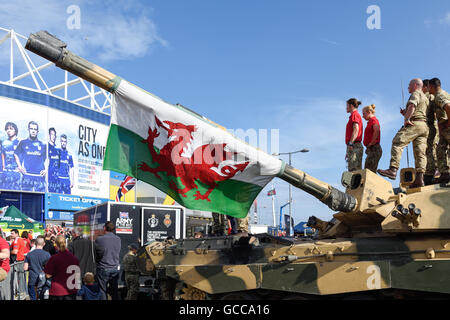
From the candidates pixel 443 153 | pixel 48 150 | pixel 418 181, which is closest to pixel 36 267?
pixel 418 181

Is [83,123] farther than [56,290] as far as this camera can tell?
Yes

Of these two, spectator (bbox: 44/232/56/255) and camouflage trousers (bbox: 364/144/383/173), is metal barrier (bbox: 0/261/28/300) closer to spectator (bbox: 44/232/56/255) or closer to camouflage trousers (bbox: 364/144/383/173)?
spectator (bbox: 44/232/56/255)

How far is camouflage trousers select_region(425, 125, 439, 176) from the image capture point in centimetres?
959

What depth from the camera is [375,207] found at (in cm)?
764

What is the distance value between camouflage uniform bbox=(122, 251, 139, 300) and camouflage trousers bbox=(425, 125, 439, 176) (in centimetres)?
622

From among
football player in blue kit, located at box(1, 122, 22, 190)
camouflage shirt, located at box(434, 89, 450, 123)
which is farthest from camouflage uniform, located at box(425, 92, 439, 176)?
football player in blue kit, located at box(1, 122, 22, 190)

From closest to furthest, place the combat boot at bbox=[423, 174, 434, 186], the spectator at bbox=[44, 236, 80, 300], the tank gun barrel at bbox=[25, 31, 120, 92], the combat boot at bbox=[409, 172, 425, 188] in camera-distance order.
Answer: the tank gun barrel at bbox=[25, 31, 120, 92] → the spectator at bbox=[44, 236, 80, 300] → the combat boot at bbox=[409, 172, 425, 188] → the combat boot at bbox=[423, 174, 434, 186]

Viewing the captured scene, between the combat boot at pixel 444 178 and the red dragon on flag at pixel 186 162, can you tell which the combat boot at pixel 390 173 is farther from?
the red dragon on flag at pixel 186 162

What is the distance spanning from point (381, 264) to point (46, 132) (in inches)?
1360

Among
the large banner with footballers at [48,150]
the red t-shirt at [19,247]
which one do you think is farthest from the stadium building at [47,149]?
the red t-shirt at [19,247]

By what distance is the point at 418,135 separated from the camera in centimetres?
871

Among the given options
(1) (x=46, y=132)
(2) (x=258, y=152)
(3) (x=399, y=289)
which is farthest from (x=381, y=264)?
(1) (x=46, y=132)

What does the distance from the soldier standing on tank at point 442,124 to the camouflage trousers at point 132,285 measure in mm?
6425
